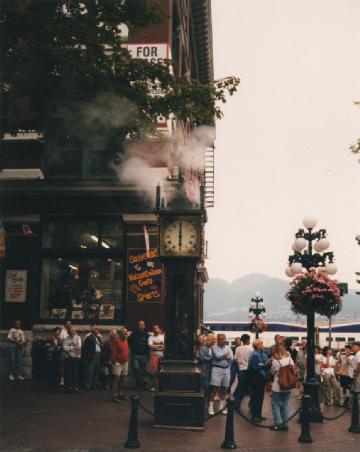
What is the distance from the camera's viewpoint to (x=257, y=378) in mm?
13492

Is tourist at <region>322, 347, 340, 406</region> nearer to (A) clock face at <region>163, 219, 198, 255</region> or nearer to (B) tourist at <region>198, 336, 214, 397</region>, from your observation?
(B) tourist at <region>198, 336, 214, 397</region>

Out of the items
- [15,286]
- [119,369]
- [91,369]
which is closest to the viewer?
[119,369]

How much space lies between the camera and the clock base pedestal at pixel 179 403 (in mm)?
11648

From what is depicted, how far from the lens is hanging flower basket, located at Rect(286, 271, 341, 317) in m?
13.9

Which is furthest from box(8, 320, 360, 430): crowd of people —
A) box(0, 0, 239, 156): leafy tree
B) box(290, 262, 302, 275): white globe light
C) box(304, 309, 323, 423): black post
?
box(0, 0, 239, 156): leafy tree

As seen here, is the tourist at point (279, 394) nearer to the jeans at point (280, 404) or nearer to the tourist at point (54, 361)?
the jeans at point (280, 404)

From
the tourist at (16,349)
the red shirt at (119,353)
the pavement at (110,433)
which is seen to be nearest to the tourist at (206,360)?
the pavement at (110,433)

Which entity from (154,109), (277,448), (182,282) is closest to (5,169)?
(154,109)

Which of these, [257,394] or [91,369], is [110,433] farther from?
[91,369]

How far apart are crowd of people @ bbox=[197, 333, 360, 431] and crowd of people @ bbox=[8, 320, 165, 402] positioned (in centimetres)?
171

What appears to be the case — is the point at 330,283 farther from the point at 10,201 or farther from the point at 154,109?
the point at 10,201

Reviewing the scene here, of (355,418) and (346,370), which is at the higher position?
(346,370)

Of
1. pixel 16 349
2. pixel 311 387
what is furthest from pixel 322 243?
pixel 16 349

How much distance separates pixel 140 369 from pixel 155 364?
0.42 metres
